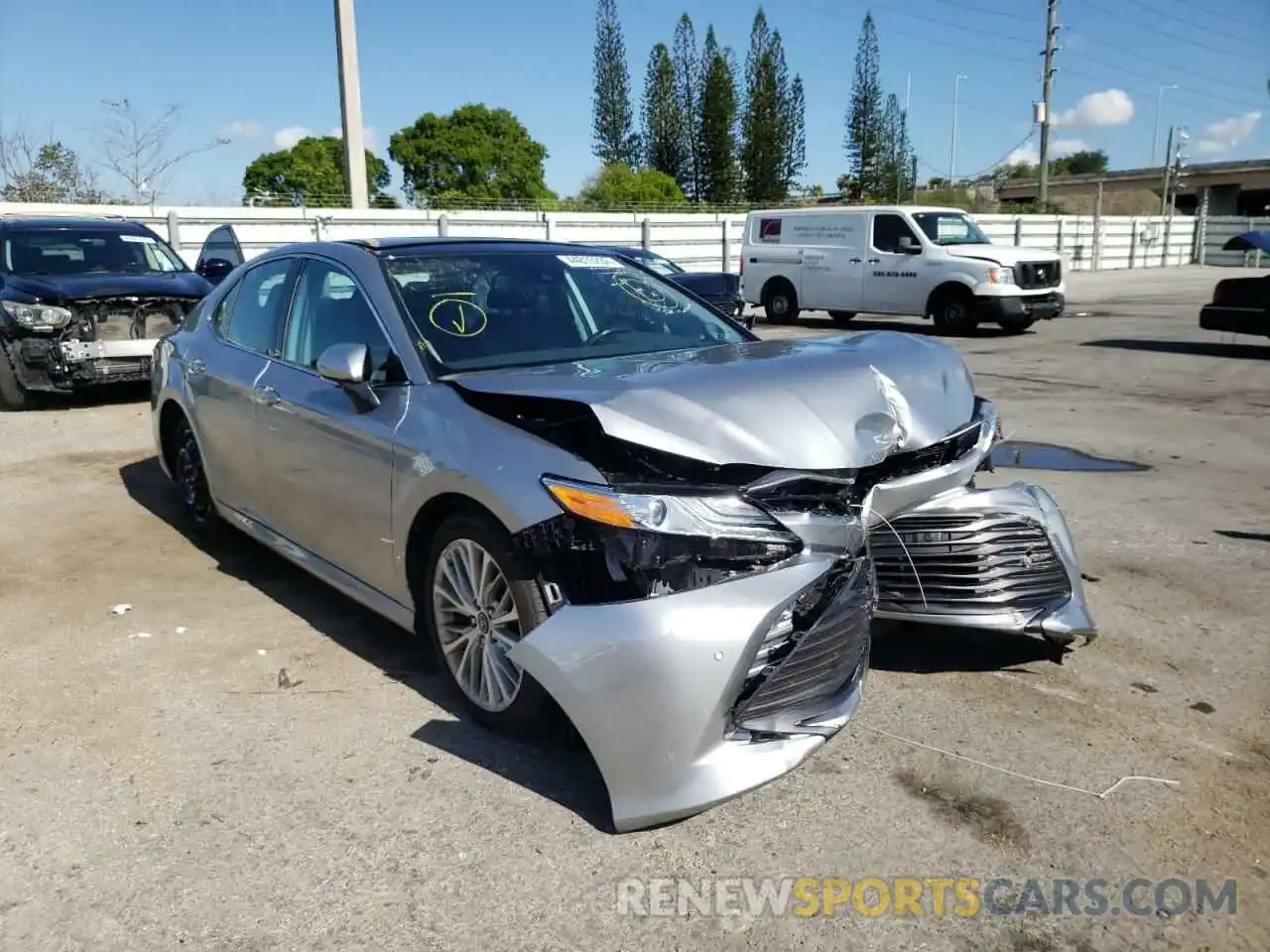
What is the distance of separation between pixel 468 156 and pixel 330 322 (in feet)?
256

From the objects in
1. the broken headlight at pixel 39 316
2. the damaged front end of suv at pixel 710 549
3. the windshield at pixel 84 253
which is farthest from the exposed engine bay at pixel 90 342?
the damaged front end of suv at pixel 710 549

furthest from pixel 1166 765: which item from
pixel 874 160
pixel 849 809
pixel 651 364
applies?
pixel 874 160

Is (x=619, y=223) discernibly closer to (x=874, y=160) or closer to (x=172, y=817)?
(x=172, y=817)

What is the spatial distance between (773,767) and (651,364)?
1.41m

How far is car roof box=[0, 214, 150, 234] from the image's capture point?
32.7ft

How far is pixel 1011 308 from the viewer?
15.8m

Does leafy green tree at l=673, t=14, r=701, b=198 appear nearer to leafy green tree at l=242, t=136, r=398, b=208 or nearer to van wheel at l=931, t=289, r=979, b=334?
leafy green tree at l=242, t=136, r=398, b=208

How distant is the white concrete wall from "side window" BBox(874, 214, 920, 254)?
5.79 meters

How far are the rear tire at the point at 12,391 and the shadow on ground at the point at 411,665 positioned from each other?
3758 millimetres

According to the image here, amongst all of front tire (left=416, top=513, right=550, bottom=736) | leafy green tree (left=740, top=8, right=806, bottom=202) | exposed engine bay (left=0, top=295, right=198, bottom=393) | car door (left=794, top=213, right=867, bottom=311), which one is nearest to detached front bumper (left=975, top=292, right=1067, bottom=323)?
car door (left=794, top=213, right=867, bottom=311)

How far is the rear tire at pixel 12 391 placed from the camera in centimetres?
916

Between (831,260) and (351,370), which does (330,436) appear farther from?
(831,260)

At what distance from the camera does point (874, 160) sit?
76438 mm

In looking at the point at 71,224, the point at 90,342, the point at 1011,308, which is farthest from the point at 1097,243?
the point at 90,342
